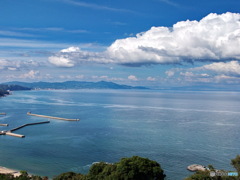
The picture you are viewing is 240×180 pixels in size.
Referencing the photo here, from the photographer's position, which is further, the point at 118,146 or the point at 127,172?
the point at 118,146

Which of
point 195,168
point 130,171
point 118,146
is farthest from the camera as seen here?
point 118,146

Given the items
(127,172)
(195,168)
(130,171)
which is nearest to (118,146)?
(195,168)

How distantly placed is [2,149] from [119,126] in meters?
29.7

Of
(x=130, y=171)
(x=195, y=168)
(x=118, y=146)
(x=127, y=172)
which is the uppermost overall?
(x=130, y=171)

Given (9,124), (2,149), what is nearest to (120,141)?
(2,149)

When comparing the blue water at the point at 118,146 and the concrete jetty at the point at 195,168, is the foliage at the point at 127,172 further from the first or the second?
the concrete jetty at the point at 195,168

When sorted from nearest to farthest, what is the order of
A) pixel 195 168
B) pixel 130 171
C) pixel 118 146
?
pixel 130 171
pixel 195 168
pixel 118 146

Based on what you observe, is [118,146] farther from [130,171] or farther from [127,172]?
[130,171]

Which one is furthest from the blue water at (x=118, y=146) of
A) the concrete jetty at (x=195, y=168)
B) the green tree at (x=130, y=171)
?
the green tree at (x=130, y=171)

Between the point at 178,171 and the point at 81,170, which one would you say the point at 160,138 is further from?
the point at 81,170

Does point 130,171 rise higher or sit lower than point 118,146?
higher

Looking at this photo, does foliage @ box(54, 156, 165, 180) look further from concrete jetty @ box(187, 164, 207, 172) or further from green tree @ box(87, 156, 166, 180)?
concrete jetty @ box(187, 164, 207, 172)

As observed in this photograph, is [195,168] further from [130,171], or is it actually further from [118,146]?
[118,146]

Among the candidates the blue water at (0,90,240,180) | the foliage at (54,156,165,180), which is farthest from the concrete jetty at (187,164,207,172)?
the foliage at (54,156,165,180)
